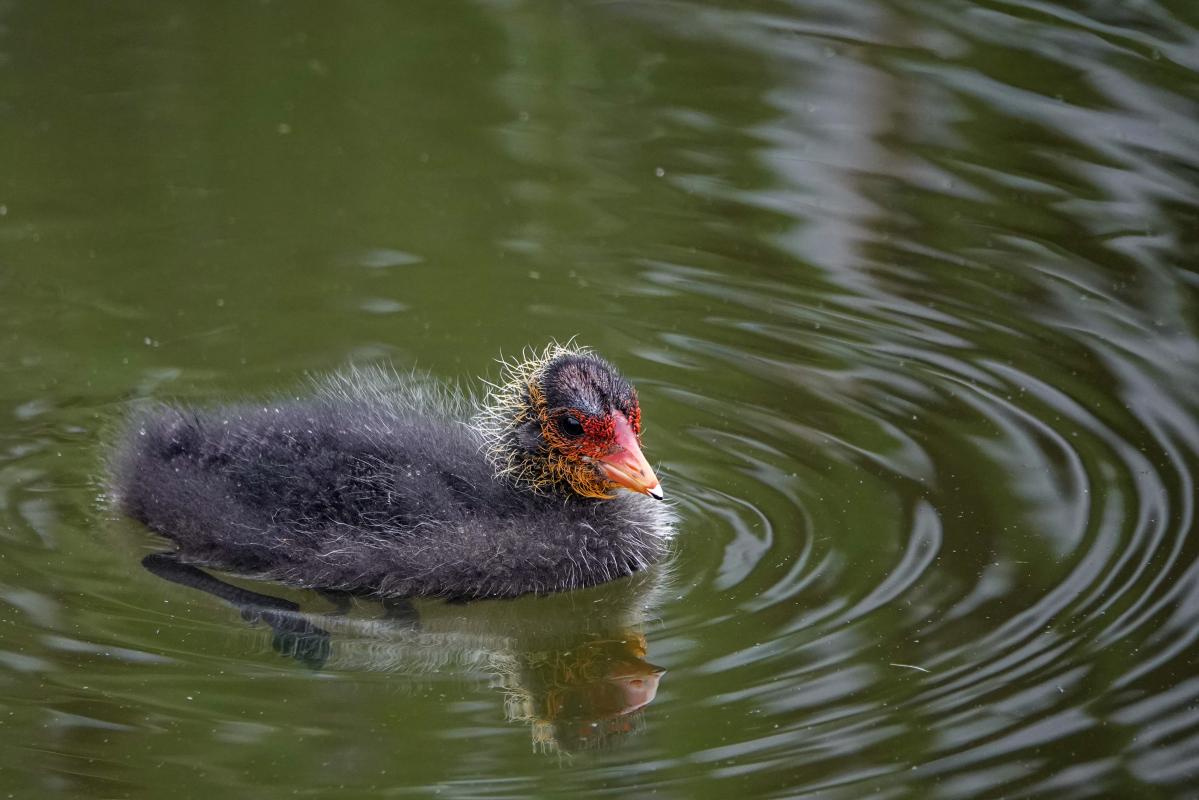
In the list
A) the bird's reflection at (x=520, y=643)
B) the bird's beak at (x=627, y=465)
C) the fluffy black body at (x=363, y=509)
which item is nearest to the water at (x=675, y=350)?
the bird's reflection at (x=520, y=643)

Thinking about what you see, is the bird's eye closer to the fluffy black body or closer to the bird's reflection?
the fluffy black body

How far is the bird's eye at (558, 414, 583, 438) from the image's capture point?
637 cm

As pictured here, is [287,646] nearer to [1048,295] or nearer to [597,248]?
[597,248]

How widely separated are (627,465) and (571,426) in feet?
0.83

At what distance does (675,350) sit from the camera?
26.3ft

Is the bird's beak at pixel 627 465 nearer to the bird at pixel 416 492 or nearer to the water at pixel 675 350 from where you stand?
the bird at pixel 416 492

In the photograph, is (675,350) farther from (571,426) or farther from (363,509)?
(363,509)

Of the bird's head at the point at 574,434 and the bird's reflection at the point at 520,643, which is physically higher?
the bird's head at the point at 574,434

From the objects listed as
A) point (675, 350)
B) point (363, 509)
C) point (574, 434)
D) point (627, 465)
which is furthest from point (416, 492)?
point (675, 350)

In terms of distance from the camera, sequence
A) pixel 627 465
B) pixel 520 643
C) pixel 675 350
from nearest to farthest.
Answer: pixel 520 643 < pixel 627 465 < pixel 675 350

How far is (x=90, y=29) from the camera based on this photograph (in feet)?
36.8

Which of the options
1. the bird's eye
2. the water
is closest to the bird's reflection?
the water

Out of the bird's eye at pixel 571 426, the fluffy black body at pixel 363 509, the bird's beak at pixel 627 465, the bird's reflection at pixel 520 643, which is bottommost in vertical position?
the bird's reflection at pixel 520 643

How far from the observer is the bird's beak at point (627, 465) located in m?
6.26
